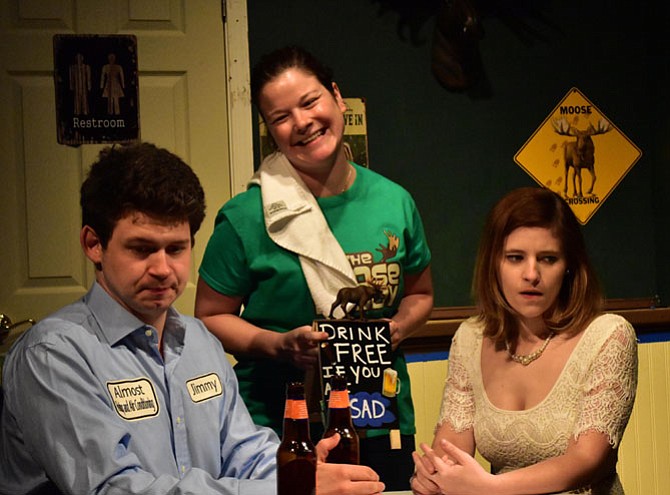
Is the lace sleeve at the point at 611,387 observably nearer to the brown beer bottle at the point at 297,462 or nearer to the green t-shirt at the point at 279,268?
the green t-shirt at the point at 279,268

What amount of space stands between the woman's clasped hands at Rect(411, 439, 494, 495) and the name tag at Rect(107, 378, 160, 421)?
1.92ft

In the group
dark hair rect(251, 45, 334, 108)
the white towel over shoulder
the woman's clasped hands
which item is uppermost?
dark hair rect(251, 45, 334, 108)

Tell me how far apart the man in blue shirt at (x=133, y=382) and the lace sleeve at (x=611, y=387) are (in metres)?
0.72

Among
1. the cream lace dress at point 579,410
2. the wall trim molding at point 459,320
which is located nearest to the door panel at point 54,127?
the wall trim molding at point 459,320

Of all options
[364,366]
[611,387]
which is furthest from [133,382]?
[611,387]

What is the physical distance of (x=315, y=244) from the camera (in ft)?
7.41

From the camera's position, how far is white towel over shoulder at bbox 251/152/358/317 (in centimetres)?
224

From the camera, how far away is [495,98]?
12.3 ft

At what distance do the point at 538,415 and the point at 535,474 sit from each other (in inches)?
7.9

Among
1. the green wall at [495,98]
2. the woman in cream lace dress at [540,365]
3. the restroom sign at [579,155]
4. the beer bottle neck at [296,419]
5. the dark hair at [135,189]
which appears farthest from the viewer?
the restroom sign at [579,155]

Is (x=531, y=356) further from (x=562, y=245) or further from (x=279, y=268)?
(x=279, y=268)

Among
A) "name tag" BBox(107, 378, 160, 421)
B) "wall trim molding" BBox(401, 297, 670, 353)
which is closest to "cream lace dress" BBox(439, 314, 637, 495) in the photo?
"name tag" BBox(107, 378, 160, 421)

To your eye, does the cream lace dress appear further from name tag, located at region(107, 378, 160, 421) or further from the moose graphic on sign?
the moose graphic on sign

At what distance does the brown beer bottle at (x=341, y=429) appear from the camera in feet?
5.04
